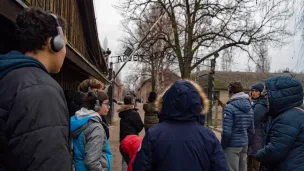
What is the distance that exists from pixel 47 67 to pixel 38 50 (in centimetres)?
10

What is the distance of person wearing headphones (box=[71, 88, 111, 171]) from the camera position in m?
3.10

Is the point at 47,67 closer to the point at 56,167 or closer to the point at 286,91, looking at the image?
the point at 56,167

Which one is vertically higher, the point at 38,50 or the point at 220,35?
the point at 220,35

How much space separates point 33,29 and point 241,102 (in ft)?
13.9

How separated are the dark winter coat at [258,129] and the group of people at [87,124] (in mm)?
Result: 2656

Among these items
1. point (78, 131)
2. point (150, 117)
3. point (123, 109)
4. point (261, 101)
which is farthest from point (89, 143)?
point (150, 117)

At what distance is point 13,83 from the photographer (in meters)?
1.30

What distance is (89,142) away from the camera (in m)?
3.12

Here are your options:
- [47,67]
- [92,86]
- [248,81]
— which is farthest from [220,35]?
[248,81]

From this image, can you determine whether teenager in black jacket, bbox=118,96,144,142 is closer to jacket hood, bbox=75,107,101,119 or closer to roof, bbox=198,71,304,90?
jacket hood, bbox=75,107,101,119

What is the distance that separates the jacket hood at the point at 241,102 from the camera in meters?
5.05

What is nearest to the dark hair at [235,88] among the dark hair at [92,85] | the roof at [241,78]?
the dark hair at [92,85]

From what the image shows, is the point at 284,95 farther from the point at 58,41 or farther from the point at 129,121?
the point at 129,121

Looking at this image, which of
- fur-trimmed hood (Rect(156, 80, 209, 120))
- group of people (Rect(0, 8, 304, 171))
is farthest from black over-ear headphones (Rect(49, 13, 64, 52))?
fur-trimmed hood (Rect(156, 80, 209, 120))
